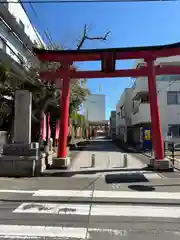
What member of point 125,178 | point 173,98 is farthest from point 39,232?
point 173,98

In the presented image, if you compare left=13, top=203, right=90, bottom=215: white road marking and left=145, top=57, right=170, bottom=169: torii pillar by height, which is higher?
left=145, top=57, right=170, bottom=169: torii pillar

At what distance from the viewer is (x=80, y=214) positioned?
6.50 metres

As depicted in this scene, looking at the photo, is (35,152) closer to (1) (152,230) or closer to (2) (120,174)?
(2) (120,174)

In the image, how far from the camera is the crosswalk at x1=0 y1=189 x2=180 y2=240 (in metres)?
5.29

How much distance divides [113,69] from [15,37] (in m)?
9.21

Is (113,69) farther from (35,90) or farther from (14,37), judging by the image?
(14,37)

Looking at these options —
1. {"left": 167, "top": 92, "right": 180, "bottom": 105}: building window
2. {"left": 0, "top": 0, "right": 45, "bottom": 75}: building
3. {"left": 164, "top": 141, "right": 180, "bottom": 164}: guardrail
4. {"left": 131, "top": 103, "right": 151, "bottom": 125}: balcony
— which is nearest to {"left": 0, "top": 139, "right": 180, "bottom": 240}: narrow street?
{"left": 164, "top": 141, "right": 180, "bottom": 164}: guardrail

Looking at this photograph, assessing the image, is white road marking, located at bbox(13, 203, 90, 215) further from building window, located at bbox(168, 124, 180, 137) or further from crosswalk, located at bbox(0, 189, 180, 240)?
building window, located at bbox(168, 124, 180, 137)

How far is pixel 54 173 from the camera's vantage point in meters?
13.0

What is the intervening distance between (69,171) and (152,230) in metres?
8.43

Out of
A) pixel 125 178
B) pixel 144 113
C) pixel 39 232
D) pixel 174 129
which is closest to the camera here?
pixel 39 232

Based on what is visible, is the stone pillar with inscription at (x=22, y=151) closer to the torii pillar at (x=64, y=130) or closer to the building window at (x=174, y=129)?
the torii pillar at (x=64, y=130)

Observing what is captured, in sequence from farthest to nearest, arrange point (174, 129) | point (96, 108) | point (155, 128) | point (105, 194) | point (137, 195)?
point (96, 108)
point (174, 129)
point (155, 128)
point (105, 194)
point (137, 195)

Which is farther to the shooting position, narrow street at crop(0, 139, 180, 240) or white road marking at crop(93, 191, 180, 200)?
white road marking at crop(93, 191, 180, 200)
